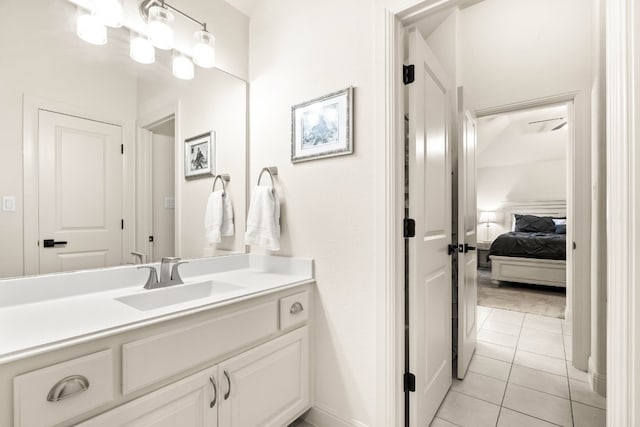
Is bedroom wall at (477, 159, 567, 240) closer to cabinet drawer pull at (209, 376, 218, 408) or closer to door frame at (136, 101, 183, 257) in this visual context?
door frame at (136, 101, 183, 257)

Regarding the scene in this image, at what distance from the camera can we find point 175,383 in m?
1.08

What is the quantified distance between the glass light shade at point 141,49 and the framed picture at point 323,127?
0.78 m

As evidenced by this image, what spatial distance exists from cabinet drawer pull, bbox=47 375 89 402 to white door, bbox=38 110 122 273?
662 mm

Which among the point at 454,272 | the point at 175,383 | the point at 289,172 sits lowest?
the point at 175,383

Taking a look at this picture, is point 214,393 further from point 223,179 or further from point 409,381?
point 223,179

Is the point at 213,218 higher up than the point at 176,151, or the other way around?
the point at 176,151

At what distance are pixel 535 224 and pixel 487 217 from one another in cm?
106

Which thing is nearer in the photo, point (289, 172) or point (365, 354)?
point (365, 354)

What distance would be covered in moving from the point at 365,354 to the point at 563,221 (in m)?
6.36

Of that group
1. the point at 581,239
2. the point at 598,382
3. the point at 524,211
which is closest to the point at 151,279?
the point at 598,382

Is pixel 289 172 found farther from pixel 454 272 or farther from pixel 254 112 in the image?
pixel 454 272

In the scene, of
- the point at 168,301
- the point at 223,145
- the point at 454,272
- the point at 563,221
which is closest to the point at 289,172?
the point at 223,145

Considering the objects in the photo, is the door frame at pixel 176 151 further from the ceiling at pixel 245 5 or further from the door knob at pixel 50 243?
the ceiling at pixel 245 5

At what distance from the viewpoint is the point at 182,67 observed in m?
1.75
